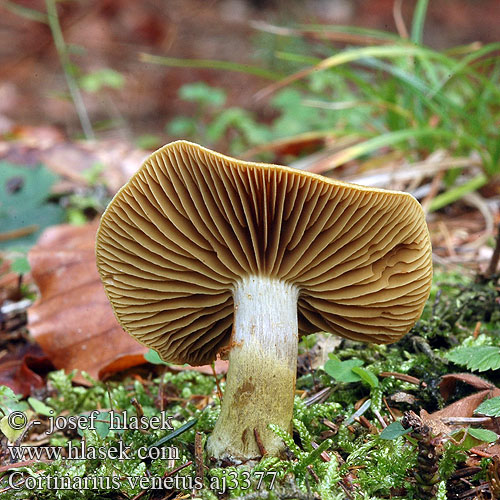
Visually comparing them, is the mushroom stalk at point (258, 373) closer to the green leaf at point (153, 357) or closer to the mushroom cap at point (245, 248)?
the mushroom cap at point (245, 248)

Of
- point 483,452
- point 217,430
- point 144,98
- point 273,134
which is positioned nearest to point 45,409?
point 217,430

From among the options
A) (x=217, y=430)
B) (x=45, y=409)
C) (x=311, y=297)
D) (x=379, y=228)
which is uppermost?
(x=379, y=228)

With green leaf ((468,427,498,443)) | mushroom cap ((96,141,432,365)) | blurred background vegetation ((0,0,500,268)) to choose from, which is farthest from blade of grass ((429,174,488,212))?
green leaf ((468,427,498,443))

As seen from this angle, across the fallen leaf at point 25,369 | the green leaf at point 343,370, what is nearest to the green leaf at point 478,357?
the green leaf at point 343,370

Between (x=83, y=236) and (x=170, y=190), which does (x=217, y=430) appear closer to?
(x=170, y=190)

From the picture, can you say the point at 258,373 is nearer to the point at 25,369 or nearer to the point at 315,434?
the point at 315,434

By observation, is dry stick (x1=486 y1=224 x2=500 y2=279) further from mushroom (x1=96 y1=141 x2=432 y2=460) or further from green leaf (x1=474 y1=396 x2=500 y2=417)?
green leaf (x1=474 y1=396 x2=500 y2=417)
